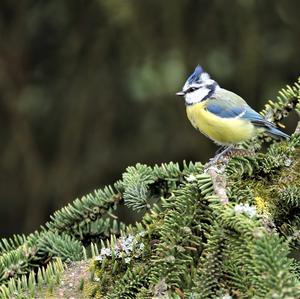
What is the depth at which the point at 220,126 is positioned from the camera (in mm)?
2555

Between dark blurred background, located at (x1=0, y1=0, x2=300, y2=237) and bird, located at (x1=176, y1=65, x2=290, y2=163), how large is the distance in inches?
39.5

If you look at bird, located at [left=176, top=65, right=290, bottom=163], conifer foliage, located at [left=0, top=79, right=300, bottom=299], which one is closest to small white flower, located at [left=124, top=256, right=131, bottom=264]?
conifer foliage, located at [left=0, top=79, right=300, bottom=299]

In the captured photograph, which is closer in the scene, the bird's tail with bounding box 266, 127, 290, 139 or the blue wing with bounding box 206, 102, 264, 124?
the bird's tail with bounding box 266, 127, 290, 139

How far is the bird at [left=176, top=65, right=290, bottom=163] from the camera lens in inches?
95.3

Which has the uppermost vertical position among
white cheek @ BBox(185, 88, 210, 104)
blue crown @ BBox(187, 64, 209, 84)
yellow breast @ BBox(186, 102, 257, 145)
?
blue crown @ BBox(187, 64, 209, 84)

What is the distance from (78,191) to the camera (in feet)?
13.4

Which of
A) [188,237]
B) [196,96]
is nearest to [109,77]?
[196,96]

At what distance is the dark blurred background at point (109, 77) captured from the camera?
374 cm

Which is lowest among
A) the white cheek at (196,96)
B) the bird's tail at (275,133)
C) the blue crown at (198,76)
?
the bird's tail at (275,133)

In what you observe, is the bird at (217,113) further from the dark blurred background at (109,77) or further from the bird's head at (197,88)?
the dark blurred background at (109,77)

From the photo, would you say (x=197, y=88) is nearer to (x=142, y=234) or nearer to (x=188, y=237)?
(x=142, y=234)

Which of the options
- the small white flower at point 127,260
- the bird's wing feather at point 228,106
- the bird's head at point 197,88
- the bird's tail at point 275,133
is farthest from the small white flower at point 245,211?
the bird's head at point 197,88

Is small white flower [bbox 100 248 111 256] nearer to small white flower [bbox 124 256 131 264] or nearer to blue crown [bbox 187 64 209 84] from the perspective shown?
small white flower [bbox 124 256 131 264]

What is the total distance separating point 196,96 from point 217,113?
139mm
